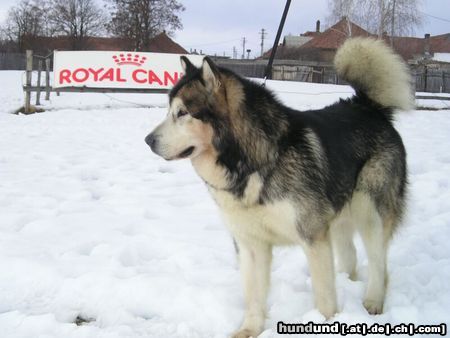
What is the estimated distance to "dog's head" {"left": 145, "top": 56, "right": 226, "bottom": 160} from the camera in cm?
261

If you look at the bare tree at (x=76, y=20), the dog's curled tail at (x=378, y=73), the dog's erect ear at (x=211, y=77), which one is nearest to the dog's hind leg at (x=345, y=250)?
the dog's curled tail at (x=378, y=73)

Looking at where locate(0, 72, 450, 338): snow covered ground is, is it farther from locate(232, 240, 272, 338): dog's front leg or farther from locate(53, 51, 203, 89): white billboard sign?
locate(53, 51, 203, 89): white billboard sign

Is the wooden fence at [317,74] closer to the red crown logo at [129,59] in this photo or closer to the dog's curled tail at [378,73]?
the red crown logo at [129,59]

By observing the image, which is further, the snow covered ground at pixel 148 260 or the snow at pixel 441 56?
the snow at pixel 441 56

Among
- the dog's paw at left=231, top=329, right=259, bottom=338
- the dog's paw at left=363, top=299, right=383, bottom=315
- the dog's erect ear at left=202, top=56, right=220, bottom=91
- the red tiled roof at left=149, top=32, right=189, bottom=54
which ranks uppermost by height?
the red tiled roof at left=149, top=32, right=189, bottom=54

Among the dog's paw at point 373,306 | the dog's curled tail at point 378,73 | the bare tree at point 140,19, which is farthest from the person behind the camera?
the bare tree at point 140,19

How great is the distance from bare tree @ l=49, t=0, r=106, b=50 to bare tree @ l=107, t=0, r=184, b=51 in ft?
32.9

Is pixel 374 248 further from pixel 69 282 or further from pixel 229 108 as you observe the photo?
pixel 69 282

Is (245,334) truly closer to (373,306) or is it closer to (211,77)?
(373,306)

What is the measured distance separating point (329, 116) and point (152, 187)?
3.13 meters

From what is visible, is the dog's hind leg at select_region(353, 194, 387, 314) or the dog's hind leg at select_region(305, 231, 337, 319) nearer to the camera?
the dog's hind leg at select_region(305, 231, 337, 319)

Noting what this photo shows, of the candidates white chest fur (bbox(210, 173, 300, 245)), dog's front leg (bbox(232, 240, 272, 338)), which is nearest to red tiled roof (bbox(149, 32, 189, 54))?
dog's front leg (bbox(232, 240, 272, 338))

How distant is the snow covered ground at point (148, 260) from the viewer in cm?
282

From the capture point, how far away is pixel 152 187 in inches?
227
